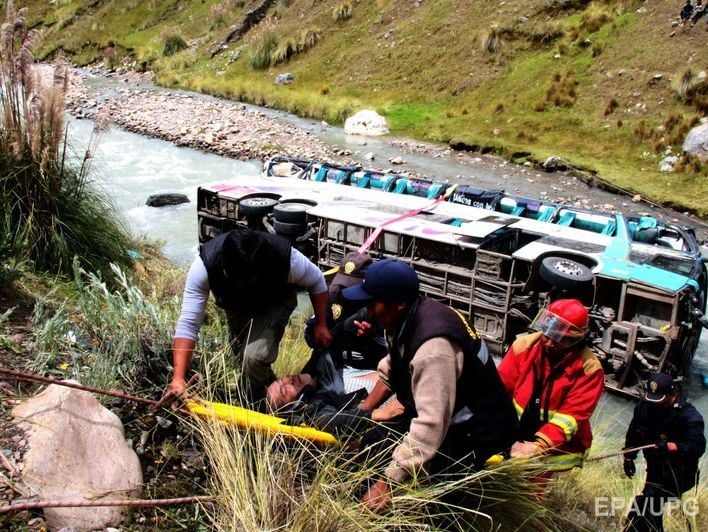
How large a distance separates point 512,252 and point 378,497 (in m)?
7.03

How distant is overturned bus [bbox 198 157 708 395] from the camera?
25.2ft

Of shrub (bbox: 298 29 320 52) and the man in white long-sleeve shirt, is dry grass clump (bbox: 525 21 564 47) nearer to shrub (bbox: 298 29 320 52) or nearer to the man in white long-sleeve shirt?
shrub (bbox: 298 29 320 52)

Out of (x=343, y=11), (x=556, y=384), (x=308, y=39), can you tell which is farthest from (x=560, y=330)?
(x=343, y=11)

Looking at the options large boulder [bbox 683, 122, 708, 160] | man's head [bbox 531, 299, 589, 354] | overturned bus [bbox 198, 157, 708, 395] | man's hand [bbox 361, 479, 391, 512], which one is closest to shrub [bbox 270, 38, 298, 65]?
large boulder [bbox 683, 122, 708, 160]

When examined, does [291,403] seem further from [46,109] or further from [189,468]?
[46,109]

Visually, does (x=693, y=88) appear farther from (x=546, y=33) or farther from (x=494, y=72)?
(x=494, y=72)

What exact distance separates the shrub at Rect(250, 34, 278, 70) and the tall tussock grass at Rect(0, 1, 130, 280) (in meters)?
30.2

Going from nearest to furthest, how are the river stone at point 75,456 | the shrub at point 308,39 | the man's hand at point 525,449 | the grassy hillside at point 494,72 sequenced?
1. the river stone at point 75,456
2. the man's hand at point 525,449
3. the grassy hillside at point 494,72
4. the shrub at point 308,39

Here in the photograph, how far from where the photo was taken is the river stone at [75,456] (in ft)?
8.49

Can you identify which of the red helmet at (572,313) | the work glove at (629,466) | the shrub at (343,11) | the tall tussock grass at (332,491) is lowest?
the work glove at (629,466)

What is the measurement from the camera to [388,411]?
10.5ft

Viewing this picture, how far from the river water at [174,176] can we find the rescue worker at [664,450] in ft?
9.82

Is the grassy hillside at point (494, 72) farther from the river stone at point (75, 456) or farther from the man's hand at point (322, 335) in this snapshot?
the river stone at point (75, 456)

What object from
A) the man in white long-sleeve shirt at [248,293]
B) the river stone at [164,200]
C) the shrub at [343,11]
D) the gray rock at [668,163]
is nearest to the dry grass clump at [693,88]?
the gray rock at [668,163]
